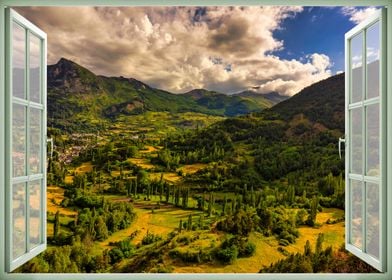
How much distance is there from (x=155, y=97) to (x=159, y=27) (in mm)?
803

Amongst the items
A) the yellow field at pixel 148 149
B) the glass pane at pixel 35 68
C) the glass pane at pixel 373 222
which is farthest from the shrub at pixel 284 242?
the glass pane at pixel 35 68

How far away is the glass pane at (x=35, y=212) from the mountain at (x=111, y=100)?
8.81 ft

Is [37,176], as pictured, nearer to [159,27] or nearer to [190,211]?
[190,211]

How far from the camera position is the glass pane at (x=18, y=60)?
211 centimetres

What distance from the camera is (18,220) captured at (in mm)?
2152

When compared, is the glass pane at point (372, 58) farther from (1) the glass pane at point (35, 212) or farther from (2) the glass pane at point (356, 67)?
(1) the glass pane at point (35, 212)

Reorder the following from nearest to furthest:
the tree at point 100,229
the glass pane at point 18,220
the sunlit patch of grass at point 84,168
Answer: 1. the glass pane at point 18,220
2. the tree at point 100,229
3. the sunlit patch of grass at point 84,168

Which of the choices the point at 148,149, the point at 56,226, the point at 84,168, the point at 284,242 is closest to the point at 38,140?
the point at 56,226

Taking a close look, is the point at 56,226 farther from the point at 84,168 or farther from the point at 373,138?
the point at 373,138

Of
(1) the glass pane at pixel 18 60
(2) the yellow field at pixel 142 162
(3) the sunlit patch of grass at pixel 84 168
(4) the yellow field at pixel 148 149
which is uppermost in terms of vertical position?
(1) the glass pane at pixel 18 60

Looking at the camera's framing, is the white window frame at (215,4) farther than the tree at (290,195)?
No

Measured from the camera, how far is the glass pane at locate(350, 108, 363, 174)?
231 cm

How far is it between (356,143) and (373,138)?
11.0 inches

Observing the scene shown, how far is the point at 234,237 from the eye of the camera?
181 inches
